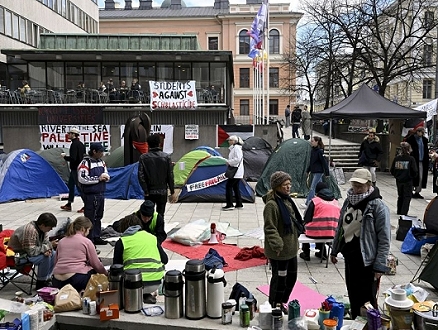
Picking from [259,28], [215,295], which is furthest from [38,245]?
[259,28]

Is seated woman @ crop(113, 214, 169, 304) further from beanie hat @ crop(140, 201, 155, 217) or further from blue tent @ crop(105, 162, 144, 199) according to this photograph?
blue tent @ crop(105, 162, 144, 199)

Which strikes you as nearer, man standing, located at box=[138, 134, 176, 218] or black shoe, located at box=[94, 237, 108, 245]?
man standing, located at box=[138, 134, 176, 218]

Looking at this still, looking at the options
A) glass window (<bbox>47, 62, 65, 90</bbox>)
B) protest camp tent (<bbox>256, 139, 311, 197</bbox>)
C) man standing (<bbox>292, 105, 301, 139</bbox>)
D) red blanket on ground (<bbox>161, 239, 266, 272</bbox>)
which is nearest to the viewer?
red blanket on ground (<bbox>161, 239, 266, 272</bbox>)

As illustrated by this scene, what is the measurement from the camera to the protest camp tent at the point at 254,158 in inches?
640

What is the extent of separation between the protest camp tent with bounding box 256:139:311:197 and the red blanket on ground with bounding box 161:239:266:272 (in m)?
5.45

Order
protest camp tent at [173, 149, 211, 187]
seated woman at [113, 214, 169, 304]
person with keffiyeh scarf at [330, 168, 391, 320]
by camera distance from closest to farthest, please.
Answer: person with keffiyeh scarf at [330, 168, 391, 320], seated woman at [113, 214, 169, 304], protest camp tent at [173, 149, 211, 187]

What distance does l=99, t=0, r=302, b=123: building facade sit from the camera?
54312mm

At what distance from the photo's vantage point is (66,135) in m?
19.9

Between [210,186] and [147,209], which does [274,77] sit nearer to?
[210,186]

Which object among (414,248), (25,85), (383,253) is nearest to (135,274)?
(383,253)

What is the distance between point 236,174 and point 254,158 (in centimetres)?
496

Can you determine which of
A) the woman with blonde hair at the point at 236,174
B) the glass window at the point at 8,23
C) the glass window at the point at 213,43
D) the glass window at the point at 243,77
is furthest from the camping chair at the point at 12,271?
the glass window at the point at 213,43

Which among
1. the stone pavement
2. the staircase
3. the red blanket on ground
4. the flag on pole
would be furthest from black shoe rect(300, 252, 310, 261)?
the flag on pole

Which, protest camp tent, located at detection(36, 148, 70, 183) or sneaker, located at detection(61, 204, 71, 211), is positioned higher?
protest camp tent, located at detection(36, 148, 70, 183)
